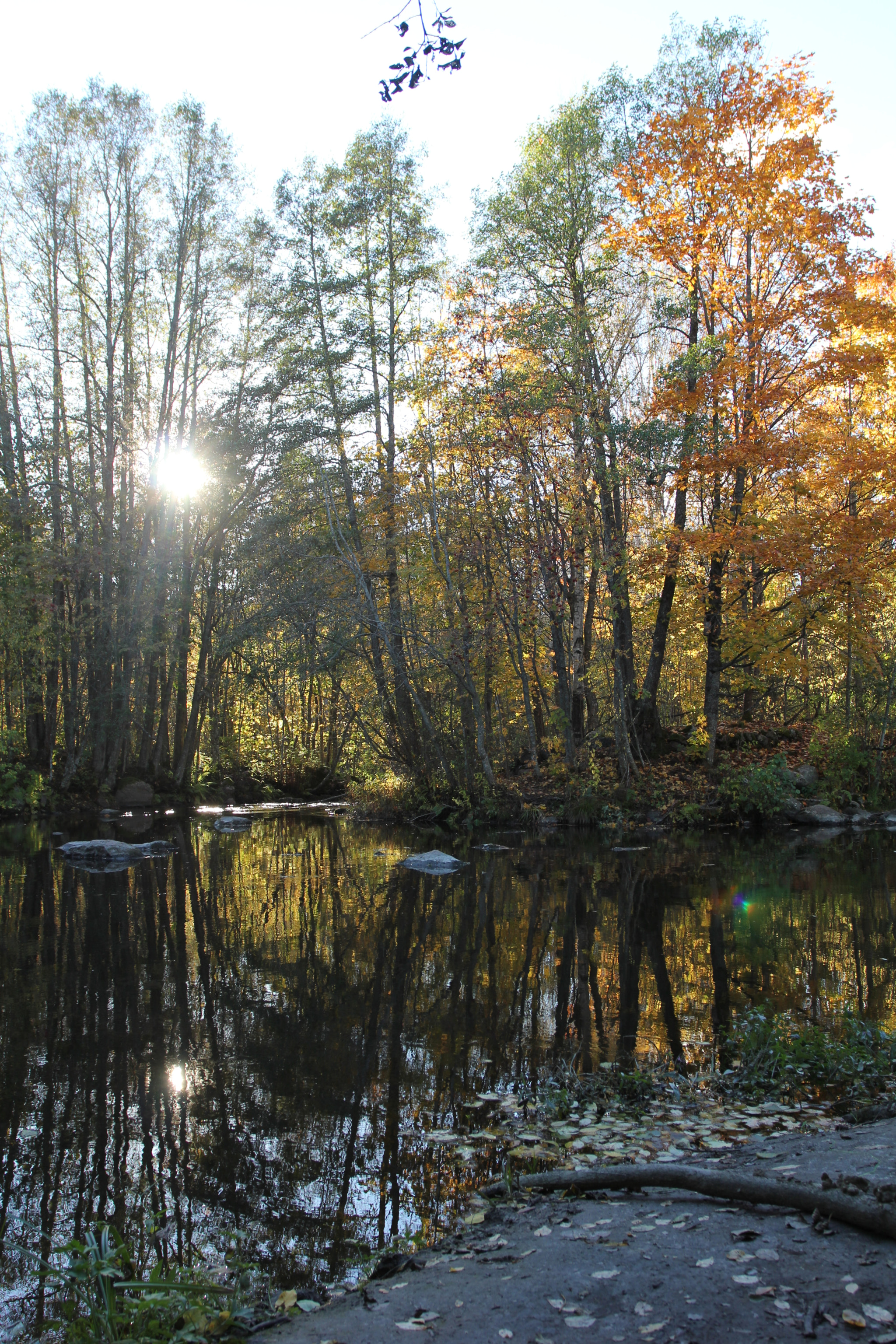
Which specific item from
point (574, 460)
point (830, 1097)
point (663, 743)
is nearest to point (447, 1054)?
point (830, 1097)

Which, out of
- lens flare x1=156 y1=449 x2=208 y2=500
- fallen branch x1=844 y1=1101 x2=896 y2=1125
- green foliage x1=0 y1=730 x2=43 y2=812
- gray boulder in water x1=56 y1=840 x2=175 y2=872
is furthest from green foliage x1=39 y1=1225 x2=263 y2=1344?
lens flare x1=156 y1=449 x2=208 y2=500

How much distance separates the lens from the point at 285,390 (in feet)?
71.4

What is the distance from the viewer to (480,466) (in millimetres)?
16922

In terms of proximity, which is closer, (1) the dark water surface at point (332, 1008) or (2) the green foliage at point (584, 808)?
(1) the dark water surface at point (332, 1008)

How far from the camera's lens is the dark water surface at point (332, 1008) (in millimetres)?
3658

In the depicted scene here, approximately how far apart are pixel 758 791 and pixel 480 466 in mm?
8564

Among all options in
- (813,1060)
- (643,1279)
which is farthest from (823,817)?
(643,1279)

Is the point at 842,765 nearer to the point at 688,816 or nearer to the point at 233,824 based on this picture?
the point at 688,816

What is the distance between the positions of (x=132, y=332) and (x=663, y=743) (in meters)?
17.0

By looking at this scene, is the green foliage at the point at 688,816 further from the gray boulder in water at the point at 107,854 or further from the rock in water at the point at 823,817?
the gray boulder in water at the point at 107,854

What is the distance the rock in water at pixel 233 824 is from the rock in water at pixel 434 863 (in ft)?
19.5

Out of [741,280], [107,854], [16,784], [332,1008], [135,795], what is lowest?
[332,1008]

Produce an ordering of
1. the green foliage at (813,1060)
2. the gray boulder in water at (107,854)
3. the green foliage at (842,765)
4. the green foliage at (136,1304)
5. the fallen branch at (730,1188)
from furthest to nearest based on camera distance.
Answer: the green foliage at (842,765) → the gray boulder in water at (107,854) → the green foliage at (813,1060) → the fallen branch at (730,1188) → the green foliage at (136,1304)

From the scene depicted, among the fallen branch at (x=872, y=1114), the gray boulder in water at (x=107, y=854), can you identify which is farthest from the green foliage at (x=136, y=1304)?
the gray boulder in water at (x=107, y=854)
